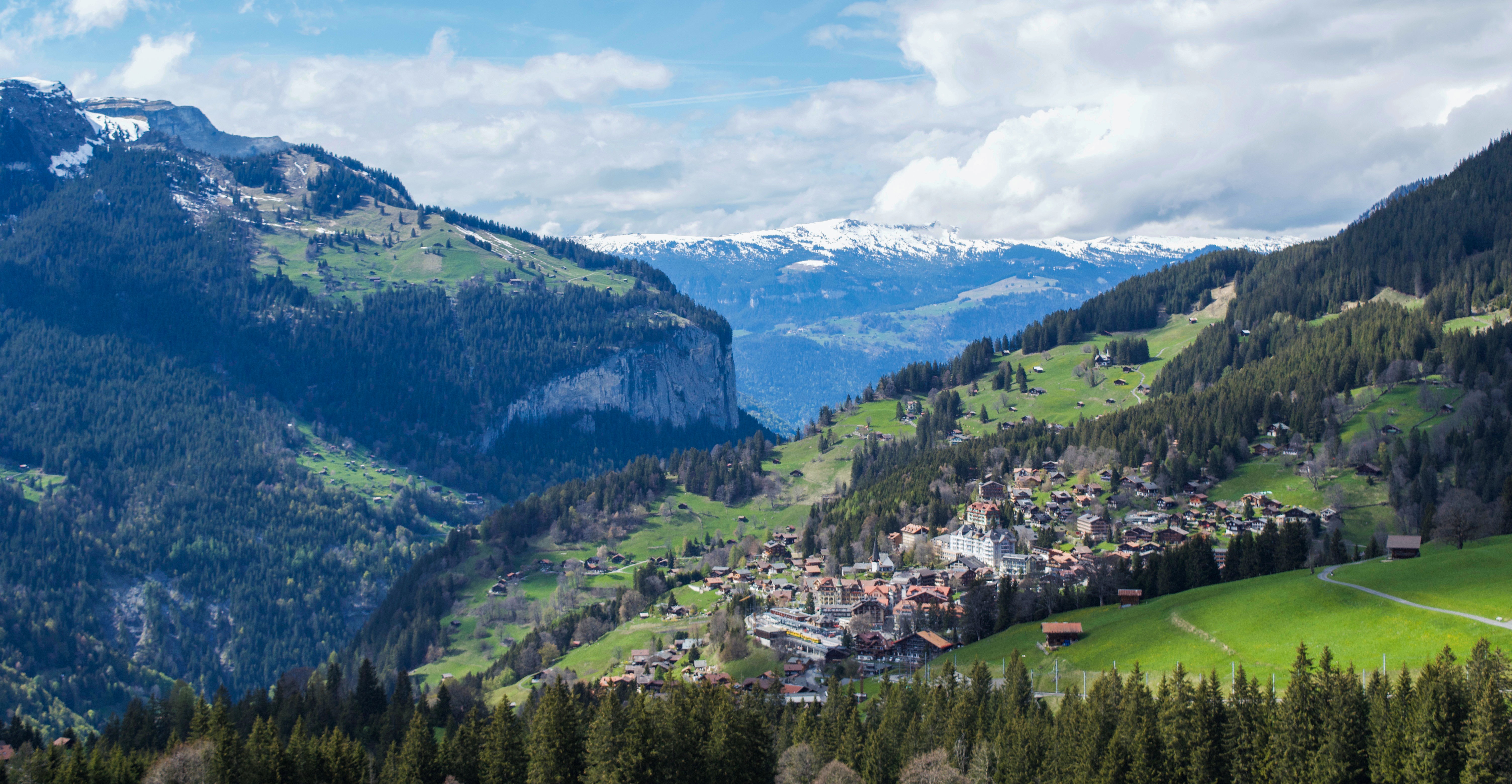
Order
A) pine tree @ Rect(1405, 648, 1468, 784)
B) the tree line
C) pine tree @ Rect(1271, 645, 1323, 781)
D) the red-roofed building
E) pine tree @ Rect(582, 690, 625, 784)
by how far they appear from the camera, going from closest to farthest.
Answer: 1. pine tree @ Rect(1405, 648, 1468, 784)
2. the tree line
3. pine tree @ Rect(1271, 645, 1323, 781)
4. pine tree @ Rect(582, 690, 625, 784)
5. the red-roofed building

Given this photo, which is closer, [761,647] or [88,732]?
[761,647]

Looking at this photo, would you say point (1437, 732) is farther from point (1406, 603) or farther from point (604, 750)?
point (604, 750)

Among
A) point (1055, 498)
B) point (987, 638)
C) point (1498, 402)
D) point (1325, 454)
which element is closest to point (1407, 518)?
point (1325, 454)

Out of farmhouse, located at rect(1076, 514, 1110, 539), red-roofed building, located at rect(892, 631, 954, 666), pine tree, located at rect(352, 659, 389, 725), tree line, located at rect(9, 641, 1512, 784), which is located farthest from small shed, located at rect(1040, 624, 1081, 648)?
pine tree, located at rect(352, 659, 389, 725)

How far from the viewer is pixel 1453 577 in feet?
315

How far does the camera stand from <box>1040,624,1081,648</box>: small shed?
4028 inches

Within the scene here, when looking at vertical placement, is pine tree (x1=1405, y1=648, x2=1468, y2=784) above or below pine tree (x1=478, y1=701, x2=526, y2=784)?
above

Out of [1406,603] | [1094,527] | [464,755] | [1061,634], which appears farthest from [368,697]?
[1094,527]

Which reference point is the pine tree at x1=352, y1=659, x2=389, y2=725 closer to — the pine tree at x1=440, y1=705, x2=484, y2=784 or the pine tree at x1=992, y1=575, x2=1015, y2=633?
the pine tree at x1=440, y1=705, x2=484, y2=784

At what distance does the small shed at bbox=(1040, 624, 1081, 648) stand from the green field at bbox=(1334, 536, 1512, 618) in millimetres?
24767

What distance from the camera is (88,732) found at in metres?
186

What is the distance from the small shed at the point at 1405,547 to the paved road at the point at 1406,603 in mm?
6198

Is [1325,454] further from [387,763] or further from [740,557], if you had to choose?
[387,763]

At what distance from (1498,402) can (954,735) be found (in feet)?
421
